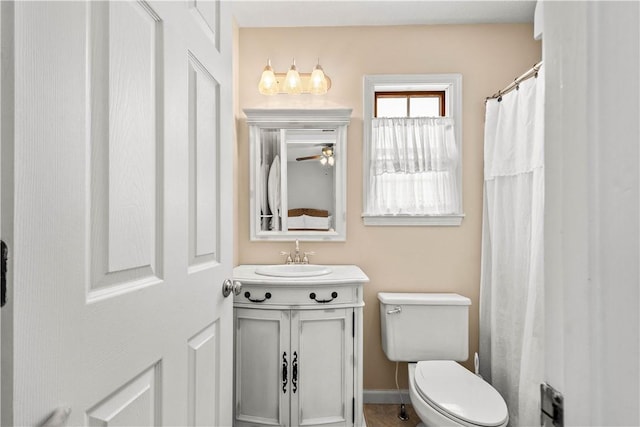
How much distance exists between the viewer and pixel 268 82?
2.23 meters

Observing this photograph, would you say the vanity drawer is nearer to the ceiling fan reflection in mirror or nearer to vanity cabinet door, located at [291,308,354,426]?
vanity cabinet door, located at [291,308,354,426]

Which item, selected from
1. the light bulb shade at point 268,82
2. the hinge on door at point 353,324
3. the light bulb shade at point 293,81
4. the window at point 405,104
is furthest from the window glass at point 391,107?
the hinge on door at point 353,324

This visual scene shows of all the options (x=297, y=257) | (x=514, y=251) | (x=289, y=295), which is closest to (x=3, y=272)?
(x=289, y=295)

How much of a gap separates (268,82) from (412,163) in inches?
41.5

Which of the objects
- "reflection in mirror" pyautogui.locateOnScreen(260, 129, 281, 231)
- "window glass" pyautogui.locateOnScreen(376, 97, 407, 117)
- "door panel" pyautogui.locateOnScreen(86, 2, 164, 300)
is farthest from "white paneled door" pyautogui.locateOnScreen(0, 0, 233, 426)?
"window glass" pyautogui.locateOnScreen(376, 97, 407, 117)

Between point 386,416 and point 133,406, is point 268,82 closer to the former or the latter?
point 133,406

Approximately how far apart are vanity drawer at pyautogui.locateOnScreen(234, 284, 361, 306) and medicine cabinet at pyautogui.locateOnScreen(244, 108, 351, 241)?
1.84 feet

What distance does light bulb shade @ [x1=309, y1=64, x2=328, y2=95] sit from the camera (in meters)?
2.21

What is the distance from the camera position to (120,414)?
60cm

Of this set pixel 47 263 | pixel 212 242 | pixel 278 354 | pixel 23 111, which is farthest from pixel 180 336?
pixel 278 354

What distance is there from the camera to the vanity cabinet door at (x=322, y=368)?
70.9 inches

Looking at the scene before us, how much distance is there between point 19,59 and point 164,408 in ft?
2.19

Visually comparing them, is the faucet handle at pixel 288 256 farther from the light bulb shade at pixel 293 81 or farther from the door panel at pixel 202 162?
the door panel at pixel 202 162

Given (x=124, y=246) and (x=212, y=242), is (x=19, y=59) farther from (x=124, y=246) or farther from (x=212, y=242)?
(x=212, y=242)
